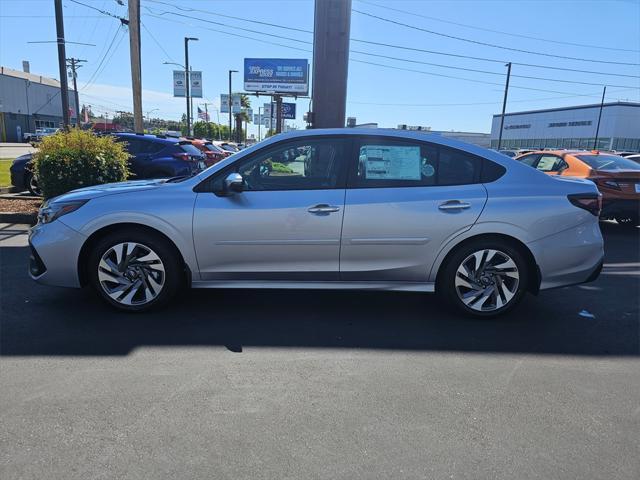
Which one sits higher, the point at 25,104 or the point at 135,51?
the point at 25,104

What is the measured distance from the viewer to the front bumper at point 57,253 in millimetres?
4102

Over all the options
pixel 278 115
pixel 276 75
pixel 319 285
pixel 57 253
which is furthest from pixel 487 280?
pixel 276 75

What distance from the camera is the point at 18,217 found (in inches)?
332

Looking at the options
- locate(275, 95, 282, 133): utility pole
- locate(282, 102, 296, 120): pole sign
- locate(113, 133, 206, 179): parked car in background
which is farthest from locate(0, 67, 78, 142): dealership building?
locate(113, 133, 206, 179): parked car in background

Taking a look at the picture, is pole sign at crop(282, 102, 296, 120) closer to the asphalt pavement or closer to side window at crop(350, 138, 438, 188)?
the asphalt pavement

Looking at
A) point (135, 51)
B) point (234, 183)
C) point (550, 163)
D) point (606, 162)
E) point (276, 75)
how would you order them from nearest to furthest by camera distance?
1. point (234, 183)
2. point (606, 162)
3. point (550, 163)
4. point (135, 51)
5. point (276, 75)

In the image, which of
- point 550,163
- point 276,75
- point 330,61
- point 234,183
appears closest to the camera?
point 234,183

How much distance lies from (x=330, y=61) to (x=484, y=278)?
342 inches

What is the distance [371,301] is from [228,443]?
2.54m

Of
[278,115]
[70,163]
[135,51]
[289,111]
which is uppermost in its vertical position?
[289,111]

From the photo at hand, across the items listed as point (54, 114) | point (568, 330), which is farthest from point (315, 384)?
point (54, 114)

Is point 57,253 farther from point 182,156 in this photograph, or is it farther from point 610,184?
point 610,184

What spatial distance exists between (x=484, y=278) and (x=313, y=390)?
6.60 ft

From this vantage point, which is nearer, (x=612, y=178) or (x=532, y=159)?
(x=612, y=178)
